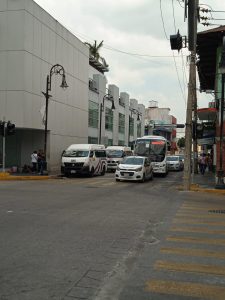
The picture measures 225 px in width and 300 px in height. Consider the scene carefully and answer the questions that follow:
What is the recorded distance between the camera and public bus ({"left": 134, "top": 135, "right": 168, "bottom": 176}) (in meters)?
34.2

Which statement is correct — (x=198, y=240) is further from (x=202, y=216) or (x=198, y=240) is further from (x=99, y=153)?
(x=99, y=153)

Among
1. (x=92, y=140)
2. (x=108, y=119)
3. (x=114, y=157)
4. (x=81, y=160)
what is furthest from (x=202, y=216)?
(x=108, y=119)

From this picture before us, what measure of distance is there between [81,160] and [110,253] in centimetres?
2358

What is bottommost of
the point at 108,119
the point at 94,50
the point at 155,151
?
the point at 155,151

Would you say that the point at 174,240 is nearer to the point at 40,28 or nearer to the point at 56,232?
the point at 56,232

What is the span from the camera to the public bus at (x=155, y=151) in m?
34.2

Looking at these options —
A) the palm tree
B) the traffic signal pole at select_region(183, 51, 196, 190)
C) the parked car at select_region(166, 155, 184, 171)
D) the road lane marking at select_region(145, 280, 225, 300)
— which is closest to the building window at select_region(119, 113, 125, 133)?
the palm tree

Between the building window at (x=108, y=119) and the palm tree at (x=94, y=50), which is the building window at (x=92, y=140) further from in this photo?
the palm tree at (x=94, y=50)

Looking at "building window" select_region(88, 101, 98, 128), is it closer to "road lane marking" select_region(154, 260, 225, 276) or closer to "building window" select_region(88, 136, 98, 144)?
"building window" select_region(88, 136, 98, 144)

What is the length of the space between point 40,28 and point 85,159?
36.0 feet

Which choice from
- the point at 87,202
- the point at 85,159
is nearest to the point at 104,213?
the point at 87,202

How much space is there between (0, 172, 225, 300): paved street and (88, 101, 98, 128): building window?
38801 millimetres

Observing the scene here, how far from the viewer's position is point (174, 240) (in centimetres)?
886

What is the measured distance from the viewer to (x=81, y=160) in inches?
1222
